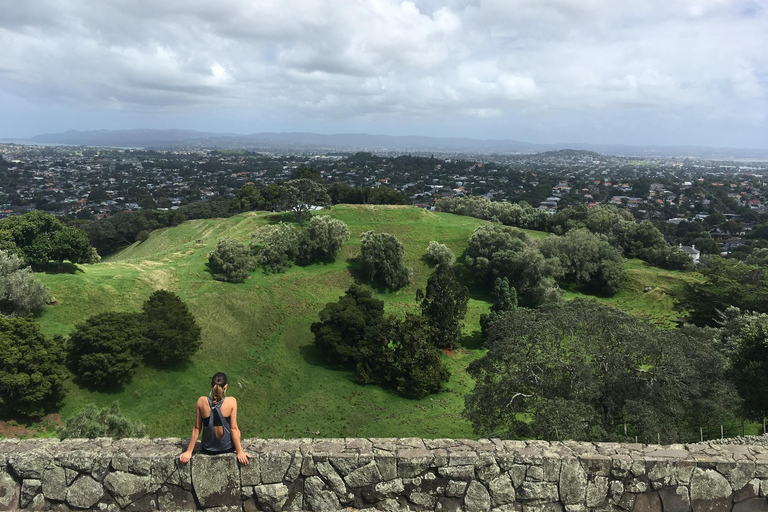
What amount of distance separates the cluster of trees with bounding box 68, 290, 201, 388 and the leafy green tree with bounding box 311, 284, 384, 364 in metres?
7.10

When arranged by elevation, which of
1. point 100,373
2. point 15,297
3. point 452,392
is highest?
point 15,297

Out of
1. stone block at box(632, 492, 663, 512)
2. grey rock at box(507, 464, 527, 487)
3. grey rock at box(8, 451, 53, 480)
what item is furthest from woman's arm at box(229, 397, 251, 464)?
stone block at box(632, 492, 663, 512)

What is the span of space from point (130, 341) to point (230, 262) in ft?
42.1

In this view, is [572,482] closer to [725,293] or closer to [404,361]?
[404,361]

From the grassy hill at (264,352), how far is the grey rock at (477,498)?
13.7 meters

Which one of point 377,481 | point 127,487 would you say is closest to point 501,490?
point 377,481

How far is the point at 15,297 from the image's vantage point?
2159cm

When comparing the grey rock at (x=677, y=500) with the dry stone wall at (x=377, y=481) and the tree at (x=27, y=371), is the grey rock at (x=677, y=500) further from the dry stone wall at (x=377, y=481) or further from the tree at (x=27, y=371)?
the tree at (x=27, y=371)

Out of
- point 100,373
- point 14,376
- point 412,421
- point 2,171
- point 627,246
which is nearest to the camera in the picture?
point 14,376

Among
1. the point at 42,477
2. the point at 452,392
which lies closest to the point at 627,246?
the point at 452,392

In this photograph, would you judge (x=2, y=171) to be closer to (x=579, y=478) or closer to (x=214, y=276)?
(x=214, y=276)

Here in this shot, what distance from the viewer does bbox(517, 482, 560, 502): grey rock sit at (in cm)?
571

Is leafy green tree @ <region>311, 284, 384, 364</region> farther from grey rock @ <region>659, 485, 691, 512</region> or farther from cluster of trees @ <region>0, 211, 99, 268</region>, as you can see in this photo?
grey rock @ <region>659, 485, 691, 512</region>

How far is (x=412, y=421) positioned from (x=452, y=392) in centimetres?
447
